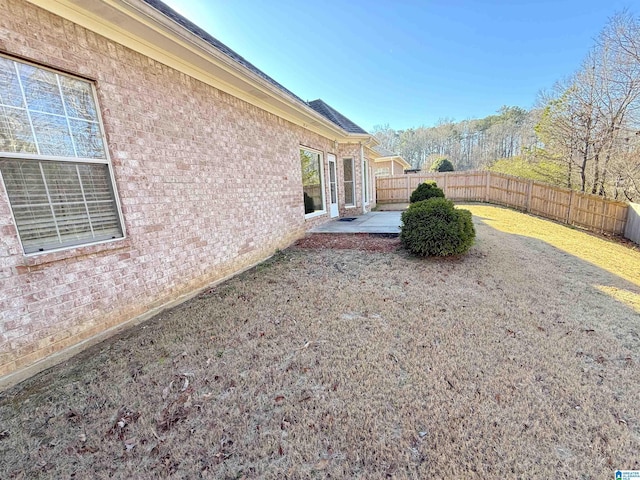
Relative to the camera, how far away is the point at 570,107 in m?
13.4

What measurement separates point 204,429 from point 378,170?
2517 centimetres

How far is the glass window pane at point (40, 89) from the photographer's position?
263 cm

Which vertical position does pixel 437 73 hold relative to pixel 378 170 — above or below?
above

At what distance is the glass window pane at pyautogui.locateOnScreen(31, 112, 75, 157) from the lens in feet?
9.00

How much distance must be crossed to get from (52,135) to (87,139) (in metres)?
0.31

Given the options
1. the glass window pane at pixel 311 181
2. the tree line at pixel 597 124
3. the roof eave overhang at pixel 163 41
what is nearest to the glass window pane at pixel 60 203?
the roof eave overhang at pixel 163 41

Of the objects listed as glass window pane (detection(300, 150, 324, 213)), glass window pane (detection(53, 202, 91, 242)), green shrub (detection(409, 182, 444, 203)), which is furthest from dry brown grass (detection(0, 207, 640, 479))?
green shrub (detection(409, 182, 444, 203))

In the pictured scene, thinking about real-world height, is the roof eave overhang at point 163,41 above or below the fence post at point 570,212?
above

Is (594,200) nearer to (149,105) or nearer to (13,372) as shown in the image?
(149,105)

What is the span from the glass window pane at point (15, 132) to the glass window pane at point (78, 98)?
421 millimetres

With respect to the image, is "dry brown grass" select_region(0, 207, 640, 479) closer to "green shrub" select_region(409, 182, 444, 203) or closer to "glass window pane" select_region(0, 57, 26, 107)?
"glass window pane" select_region(0, 57, 26, 107)

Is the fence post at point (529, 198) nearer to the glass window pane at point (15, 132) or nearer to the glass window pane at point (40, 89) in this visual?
the glass window pane at point (40, 89)

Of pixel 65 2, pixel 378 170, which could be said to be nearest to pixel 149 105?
pixel 65 2

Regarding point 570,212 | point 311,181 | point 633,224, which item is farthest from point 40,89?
point 570,212
